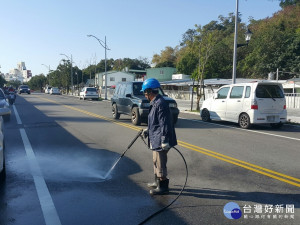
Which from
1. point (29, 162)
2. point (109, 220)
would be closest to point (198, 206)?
point (109, 220)

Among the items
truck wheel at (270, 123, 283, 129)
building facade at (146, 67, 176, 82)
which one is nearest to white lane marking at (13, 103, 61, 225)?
truck wheel at (270, 123, 283, 129)

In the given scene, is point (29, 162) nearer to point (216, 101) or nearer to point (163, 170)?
point (163, 170)

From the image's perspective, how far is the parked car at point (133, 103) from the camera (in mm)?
12664

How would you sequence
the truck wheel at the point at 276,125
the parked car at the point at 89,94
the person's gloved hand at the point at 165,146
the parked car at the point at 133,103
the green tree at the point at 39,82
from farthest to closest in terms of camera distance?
1. the green tree at the point at 39,82
2. the parked car at the point at 89,94
3. the parked car at the point at 133,103
4. the truck wheel at the point at 276,125
5. the person's gloved hand at the point at 165,146

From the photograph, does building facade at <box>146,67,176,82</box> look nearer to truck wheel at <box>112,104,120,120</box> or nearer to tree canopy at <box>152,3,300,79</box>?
tree canopy at <box>152,3,300,79</box>

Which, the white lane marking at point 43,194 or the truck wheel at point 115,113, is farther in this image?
the truck wheel at point 115,113

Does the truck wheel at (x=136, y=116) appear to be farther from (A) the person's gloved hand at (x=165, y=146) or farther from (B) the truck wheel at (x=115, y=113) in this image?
(A) the person's gloved hand at (x=165, y=146)

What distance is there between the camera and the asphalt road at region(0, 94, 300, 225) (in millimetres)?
4035

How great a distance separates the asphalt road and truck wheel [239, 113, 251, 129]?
2.55m

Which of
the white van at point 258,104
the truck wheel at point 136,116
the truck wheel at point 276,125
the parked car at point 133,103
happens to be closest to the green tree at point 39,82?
the parked car at point 133,103

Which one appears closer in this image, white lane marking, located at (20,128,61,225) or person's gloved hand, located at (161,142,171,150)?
white lane marking, located at (20,128,61,225)

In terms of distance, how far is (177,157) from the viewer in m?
7.16

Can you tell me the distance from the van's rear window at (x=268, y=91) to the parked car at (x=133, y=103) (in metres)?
3.26

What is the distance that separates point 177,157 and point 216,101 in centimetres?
722
